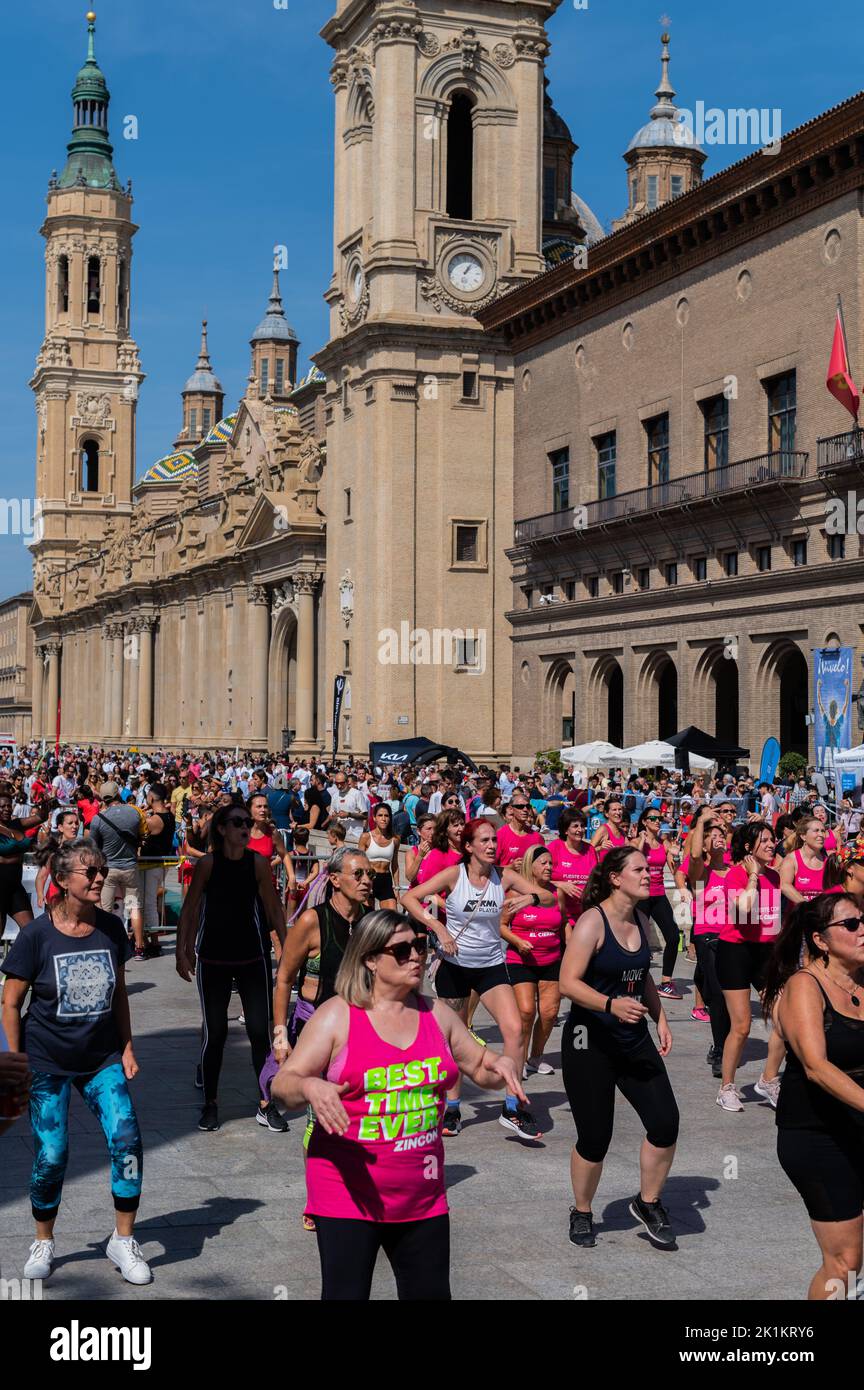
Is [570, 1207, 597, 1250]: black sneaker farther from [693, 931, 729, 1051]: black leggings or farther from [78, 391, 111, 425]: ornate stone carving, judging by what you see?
[78, 391, 111, 425]: ornate stone carving

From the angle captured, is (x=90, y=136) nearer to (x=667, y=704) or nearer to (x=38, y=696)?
(x=38, y=696)

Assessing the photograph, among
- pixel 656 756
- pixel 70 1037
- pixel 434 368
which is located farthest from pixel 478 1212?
pixel 434 368

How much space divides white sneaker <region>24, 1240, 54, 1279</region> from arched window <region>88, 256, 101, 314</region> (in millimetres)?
117203

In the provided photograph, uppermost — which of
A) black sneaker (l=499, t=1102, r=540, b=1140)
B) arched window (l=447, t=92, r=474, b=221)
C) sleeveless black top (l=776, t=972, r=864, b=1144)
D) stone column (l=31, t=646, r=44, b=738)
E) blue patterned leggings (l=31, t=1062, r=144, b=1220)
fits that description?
arched window (l=447, t=92, r=474, b=221)

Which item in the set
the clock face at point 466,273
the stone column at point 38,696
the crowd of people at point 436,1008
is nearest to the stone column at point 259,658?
the clock face at point 466,273

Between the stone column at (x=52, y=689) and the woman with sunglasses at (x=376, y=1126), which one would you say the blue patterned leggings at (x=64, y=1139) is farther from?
the stone column at (x=52, y=689)

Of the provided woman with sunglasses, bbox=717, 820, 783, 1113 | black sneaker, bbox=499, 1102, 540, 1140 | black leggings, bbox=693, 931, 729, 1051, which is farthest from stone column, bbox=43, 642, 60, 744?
black sneaker, bbox=499, 1102, 540, 1140

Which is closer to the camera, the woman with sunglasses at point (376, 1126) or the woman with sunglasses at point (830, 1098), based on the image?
the woman with sunglasses at point (376, 1126)

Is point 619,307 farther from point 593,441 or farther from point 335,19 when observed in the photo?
point 335,19

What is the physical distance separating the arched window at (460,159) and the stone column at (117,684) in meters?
46.8

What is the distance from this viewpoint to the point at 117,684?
3944 inches

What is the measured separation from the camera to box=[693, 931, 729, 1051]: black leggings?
11.5 metres

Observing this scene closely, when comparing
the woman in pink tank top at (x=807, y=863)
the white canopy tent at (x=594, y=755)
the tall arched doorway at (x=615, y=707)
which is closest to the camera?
the woman in pink tank top at (x=807, y=863)

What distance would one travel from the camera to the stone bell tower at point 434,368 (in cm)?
5438
